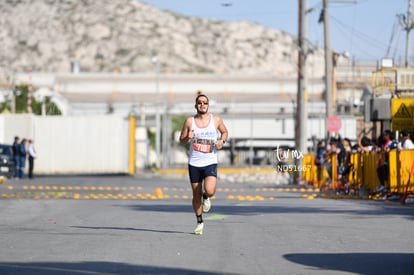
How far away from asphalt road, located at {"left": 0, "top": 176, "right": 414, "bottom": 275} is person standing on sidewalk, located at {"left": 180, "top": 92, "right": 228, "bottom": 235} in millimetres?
671

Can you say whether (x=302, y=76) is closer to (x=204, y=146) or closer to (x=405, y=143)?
(x=405, y=143)

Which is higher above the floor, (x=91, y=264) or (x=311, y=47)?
(x=311, y=47)

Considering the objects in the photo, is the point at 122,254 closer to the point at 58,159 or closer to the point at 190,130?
the point at 190,130

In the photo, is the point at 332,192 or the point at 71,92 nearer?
the point at 332,192

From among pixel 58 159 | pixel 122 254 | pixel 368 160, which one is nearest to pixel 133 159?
pixel 58 159

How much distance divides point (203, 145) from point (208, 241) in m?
1.62

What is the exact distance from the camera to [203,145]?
47.6ft

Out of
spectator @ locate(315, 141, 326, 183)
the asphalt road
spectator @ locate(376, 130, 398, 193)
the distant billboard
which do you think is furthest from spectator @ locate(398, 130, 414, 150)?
the distant billboard

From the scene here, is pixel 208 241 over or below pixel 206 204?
below

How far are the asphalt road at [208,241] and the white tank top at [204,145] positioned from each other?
3.23 ft

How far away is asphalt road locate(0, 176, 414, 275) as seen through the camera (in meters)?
10.6

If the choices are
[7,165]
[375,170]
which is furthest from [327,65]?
[375,170]

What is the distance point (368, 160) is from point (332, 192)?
433 centimetres

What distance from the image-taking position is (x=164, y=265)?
10719mm
